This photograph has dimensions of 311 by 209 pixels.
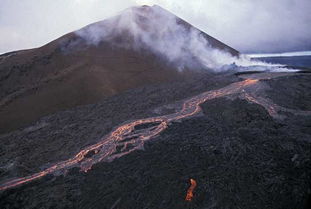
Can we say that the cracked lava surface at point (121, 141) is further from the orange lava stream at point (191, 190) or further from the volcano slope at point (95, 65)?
the volcano slope at point (95, 65)

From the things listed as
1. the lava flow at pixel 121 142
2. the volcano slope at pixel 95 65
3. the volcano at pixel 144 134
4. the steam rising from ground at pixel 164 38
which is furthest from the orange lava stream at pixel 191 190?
the steam rising from ground at pixel 164 38

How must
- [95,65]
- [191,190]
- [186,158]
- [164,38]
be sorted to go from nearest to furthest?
[191,190]
[186,158]
[95,65]
[164,38]

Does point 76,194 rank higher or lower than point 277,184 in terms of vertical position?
higher

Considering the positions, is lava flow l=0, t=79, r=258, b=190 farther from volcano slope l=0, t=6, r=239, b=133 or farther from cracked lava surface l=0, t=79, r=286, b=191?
volcano slope l=0, t=6, r=239, b=133

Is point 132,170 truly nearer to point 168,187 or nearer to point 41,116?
point 168,187

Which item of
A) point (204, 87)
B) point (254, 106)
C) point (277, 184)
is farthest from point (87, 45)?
point (277, 184)

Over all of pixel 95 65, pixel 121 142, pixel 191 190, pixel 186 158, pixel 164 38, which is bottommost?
pixel 191 190

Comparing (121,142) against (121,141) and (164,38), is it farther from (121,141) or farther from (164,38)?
(164,38)

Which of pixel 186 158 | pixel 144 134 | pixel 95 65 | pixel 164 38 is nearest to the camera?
pixel 186 158

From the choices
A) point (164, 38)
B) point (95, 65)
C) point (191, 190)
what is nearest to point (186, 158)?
point (191, 190)
